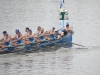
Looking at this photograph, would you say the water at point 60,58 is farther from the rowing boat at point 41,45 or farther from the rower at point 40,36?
the rower at point 40,36

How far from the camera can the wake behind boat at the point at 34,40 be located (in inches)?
1190

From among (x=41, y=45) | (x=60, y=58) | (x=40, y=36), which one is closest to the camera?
(x=60, y=58)

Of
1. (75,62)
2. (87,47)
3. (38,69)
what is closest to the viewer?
(38,69)

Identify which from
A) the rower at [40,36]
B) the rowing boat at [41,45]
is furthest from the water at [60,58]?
the rower at [40,36]

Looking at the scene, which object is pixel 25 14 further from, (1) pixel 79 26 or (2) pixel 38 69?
(2) pixel 38 69

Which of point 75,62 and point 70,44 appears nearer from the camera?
point 75,62

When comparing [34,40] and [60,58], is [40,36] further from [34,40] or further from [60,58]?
[60,58]

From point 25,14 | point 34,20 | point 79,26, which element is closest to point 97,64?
point 79,26

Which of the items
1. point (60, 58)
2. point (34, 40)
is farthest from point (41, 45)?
point (60, 58)

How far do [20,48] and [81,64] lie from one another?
14.2 ft

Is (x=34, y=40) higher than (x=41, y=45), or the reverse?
(x=34, y=40)

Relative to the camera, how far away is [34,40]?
32.0 metres

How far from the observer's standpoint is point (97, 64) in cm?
2847

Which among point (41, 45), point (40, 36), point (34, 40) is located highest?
point (40, 36)
